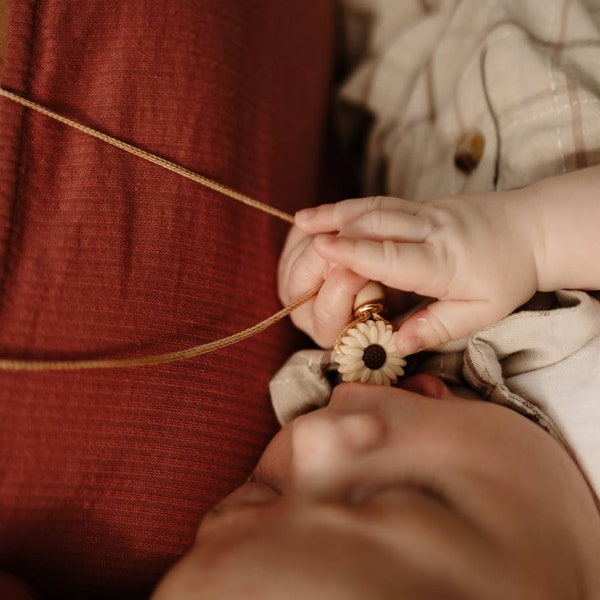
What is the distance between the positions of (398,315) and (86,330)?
352 millimetres

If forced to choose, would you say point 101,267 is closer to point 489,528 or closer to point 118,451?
point 118,451

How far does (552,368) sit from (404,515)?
11.1 inches

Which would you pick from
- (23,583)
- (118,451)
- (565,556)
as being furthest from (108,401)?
(565,556)

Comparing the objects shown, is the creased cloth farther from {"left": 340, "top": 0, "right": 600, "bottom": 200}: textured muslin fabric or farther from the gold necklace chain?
{"left": 340, "top": 0, "right": 600, "bottom": 200}: textured muslin fabric

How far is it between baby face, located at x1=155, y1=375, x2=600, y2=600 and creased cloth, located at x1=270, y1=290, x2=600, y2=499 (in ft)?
0.12

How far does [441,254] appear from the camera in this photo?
23.3 inches

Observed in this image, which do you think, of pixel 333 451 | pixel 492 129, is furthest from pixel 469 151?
pixel 333 451

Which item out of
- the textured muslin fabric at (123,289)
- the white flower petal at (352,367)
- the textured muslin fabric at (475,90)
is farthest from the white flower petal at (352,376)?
the textured muslin fabric at (475,90)

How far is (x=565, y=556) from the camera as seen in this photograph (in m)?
0.51

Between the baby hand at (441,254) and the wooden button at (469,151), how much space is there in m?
0.19

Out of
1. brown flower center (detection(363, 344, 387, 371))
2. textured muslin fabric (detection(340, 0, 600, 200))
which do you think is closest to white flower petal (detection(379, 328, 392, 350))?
brown flower center (detection(363, 344, 387, 371))

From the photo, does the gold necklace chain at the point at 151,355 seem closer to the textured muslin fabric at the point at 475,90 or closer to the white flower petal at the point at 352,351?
the white flower petal at the point at 352,351

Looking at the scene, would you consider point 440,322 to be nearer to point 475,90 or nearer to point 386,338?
point 386,338

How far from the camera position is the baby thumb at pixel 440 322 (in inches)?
24.3
